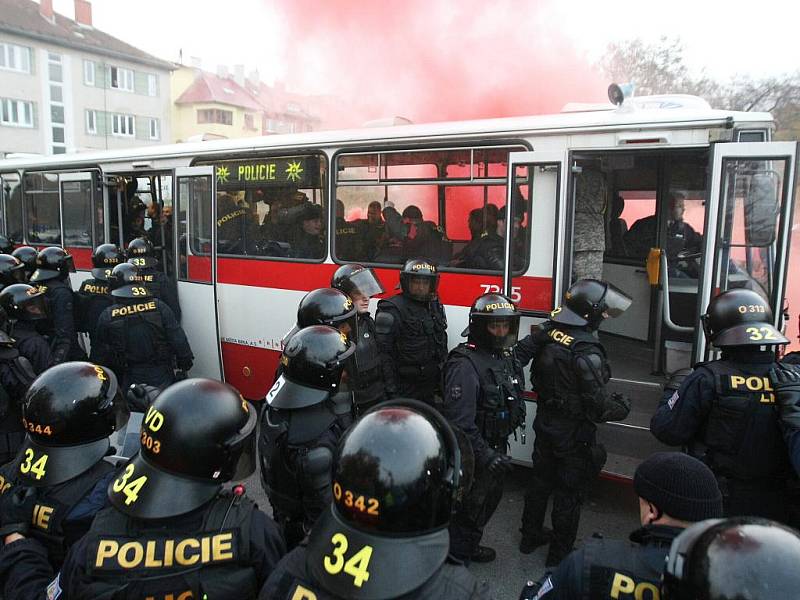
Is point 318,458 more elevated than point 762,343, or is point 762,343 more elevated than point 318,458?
point 762,343

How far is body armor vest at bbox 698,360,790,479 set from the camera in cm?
304

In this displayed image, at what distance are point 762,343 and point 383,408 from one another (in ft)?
7.85

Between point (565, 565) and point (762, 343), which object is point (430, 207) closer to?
point (762, 343)

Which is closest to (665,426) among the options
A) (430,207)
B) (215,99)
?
(430,207)

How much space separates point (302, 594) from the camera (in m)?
1.52

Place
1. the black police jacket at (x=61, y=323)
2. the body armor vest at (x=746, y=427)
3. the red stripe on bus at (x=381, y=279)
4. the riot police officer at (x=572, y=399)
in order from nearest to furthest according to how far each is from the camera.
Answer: the body armor vest at (x=746, y=427) < the riot police officer at (x=572, y=399) < the red stripe on bus at (x=381, y=279) < the black police jacket at (x=61, y=323)

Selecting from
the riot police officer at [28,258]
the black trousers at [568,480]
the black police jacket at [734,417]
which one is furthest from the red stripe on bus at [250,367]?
the black police jacket at [734,417]

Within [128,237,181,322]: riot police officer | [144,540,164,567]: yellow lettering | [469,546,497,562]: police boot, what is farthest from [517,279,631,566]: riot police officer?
[128,237,181,322]: riot police officer

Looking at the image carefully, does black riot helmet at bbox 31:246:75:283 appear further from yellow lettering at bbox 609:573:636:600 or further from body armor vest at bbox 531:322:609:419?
yellow lettering at bbox 609:573:636:600

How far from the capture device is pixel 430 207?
5.40 meters

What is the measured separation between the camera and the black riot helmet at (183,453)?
188cm

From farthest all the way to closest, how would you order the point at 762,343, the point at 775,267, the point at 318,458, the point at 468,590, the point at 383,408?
the point at 775,267
the point at 762,343
the point at 318,458
the point at 383,408
the point at 468,590

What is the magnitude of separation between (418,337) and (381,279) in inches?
39.7

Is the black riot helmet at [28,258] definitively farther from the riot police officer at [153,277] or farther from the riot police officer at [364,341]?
the riot police officer at [364,341]
